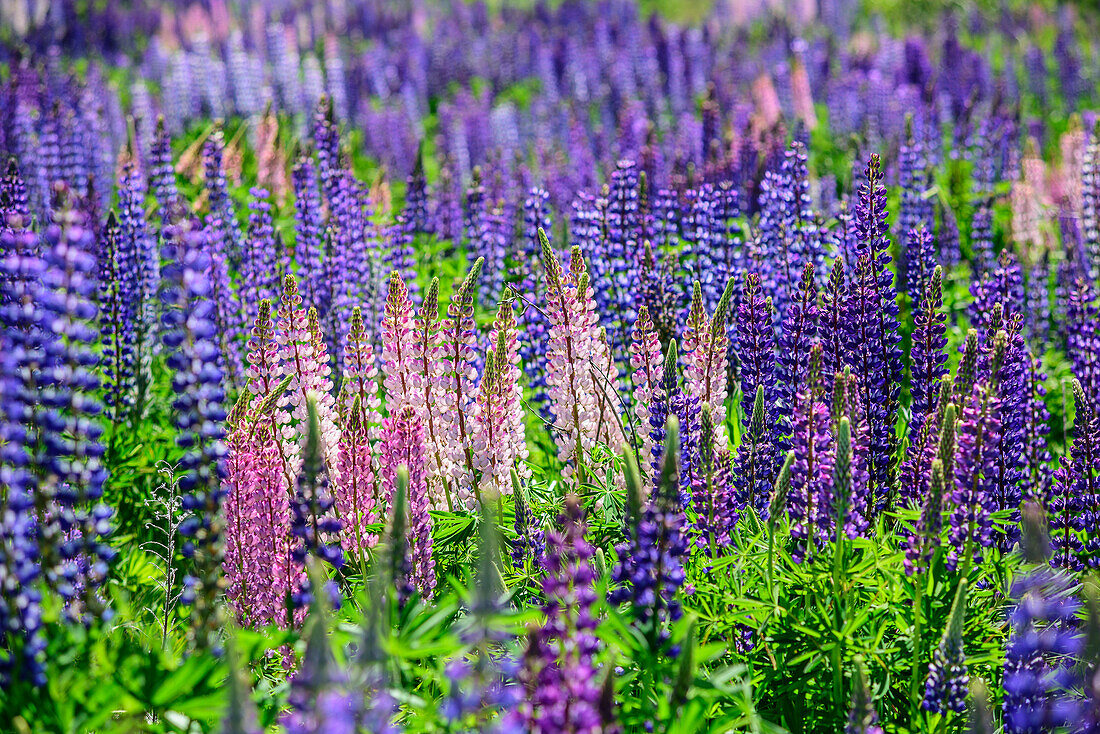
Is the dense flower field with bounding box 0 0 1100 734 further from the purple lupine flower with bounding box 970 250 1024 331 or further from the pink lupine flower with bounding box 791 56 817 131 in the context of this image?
the pink lupine flower with bounding box 791 56 817 131

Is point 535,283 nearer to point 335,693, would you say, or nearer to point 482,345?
point 482,345

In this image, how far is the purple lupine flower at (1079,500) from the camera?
15.0ft

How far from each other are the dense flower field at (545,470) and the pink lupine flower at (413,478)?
14mm

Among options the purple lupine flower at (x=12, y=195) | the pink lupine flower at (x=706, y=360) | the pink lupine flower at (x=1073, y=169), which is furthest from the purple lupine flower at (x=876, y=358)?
the pink lupine flower at (x=1073, y=169)

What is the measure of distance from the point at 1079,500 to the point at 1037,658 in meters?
1.61

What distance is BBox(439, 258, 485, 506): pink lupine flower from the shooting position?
4594 millimetres

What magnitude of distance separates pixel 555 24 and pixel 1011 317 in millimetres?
20603

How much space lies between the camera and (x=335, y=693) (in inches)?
92.0

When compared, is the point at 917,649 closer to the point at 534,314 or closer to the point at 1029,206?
the point at 534,314

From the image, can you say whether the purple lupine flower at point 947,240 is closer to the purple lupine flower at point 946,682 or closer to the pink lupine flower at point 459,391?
the pink lupine flower at point 459,391

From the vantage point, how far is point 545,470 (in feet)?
18.7

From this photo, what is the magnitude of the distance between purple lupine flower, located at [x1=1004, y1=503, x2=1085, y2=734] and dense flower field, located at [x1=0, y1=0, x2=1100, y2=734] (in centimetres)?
2

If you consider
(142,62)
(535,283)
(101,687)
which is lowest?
(101,687)

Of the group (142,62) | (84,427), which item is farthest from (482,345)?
(142,62)
